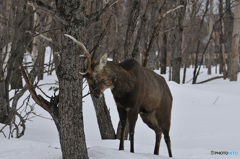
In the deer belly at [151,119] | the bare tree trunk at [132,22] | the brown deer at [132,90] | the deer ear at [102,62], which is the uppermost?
the bare tree trunk at [132,22]

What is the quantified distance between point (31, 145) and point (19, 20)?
2473mm

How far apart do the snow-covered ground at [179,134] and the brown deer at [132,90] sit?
525 millimetres

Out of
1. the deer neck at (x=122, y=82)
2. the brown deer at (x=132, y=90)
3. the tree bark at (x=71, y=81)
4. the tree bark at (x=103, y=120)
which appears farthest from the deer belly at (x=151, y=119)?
the tree bark at (x=103, y=120)

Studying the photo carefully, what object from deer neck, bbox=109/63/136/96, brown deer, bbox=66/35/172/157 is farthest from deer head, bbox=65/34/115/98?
deer neck, bbox=109/63/136/96

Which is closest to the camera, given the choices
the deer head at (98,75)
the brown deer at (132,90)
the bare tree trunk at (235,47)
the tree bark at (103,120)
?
the deer head at (98,75)

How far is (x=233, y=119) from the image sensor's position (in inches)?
308

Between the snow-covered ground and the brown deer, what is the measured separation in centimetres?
52

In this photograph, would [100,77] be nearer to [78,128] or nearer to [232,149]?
[78,128]

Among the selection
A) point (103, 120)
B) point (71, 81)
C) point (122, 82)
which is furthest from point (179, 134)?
point (71, 81)

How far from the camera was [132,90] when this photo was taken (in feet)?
11.9

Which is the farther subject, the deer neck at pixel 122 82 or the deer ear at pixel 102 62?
the deer neck at pixel 122 82

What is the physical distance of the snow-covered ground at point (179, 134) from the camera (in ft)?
11.6

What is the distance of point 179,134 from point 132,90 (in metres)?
3.90

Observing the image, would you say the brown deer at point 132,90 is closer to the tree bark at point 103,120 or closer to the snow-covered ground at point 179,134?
the snow-covered ground at point 179,134
